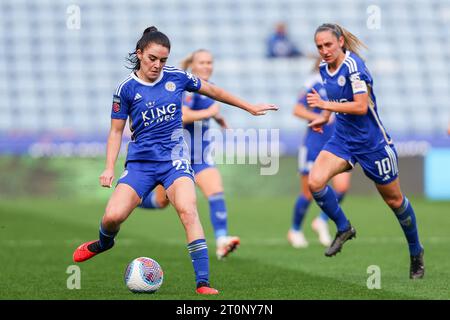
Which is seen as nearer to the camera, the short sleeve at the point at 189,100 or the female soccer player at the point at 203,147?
the female soccer player at the point at 203,147

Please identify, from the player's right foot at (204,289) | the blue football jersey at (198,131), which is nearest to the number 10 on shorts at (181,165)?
the player's right foot at (204,289)

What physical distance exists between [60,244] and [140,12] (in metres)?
15.9

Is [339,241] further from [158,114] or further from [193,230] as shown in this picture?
[158,114]

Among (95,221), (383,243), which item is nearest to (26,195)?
(95,221)

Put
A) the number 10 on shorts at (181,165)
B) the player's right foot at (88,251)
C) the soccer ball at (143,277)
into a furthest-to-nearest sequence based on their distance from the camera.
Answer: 1. the player's right foot at (88,251)
2. the number 10 on shorts at (181,165)
3. the soccer ball at (143,277)

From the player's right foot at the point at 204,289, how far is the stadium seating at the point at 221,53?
681 inches

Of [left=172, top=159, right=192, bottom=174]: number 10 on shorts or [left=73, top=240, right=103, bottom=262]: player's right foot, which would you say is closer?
[left=172, top=159, right=192, bottom=174]: number 10 on shorts

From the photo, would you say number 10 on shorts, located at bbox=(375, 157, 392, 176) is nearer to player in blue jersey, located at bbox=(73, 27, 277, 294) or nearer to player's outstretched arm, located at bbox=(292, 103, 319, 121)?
player in blue jersey, located at bbox=(73, 27, 277, 294)

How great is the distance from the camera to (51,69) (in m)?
26.2

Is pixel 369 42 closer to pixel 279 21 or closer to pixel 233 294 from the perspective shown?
pixel 279 21

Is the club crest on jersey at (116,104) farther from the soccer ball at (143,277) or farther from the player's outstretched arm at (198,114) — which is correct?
the player's outstretched arm at (198,114)

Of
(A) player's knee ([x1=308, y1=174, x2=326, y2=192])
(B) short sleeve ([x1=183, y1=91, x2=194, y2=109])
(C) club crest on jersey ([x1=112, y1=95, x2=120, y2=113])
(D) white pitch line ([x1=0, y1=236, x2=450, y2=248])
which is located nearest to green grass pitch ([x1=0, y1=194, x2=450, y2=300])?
(D) white pitch line ([x1=0, y1=236, x2=450, y2=248])

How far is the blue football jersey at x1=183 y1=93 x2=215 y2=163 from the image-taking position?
10719mm

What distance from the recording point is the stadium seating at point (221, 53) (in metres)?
25.4
